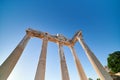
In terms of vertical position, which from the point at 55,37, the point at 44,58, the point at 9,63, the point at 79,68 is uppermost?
the point at 55,37

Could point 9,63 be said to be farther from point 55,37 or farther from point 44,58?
point 55,37

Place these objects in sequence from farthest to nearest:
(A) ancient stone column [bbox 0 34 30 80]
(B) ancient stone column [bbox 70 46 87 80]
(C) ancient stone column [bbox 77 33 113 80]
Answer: (B) ancient stone column [bbox 70 46 87 80]
(C) ancient stone column [bbox 77 33 113 80]
(A) ancient stone column [bbox 0 34 30 80]

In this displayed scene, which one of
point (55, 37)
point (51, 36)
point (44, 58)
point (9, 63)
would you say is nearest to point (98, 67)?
point (44, 58)

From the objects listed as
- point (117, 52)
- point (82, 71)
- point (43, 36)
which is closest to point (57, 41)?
point (43, 36)

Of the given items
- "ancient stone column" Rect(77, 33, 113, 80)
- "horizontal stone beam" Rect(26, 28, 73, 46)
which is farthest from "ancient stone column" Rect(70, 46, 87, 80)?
"ancient stone column" Rect(77, 33, 113, 80)

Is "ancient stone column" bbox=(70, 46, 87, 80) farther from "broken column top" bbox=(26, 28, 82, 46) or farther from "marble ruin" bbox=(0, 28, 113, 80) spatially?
"broken column top" bbox=(26, 28, 82, 46)

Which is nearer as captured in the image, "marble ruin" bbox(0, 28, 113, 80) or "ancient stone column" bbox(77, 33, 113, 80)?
"marble ruin" bbox(0, 28, 113, 80)

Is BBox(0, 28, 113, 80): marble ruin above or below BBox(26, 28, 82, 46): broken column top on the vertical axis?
below

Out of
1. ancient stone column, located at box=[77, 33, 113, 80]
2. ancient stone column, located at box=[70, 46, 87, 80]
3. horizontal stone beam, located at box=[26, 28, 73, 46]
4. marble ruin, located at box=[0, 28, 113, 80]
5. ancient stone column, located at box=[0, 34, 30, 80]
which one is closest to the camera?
ancient stone column, located at box=[0, 34, 30, 80]

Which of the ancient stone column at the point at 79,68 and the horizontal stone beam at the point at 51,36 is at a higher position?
the horizontal stone beam at the point at 51,36

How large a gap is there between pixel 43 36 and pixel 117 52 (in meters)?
33.9

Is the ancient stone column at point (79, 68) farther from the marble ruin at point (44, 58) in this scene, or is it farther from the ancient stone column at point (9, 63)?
the ancient stone column at point (9, 63)

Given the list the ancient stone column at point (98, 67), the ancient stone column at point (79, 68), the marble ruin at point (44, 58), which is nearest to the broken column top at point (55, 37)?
the marble ruin at point (44, 58)

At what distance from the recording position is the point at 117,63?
39750 mm
